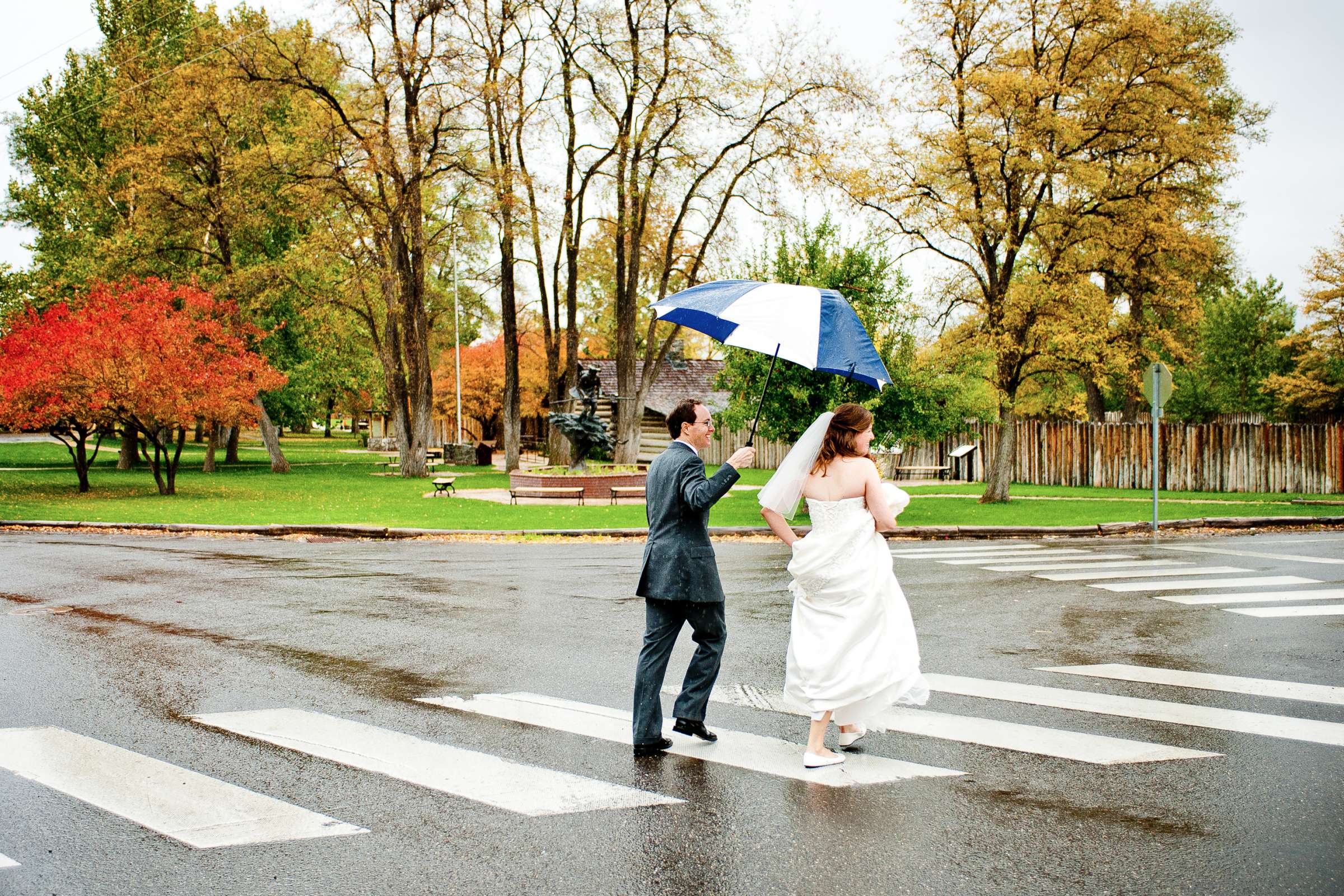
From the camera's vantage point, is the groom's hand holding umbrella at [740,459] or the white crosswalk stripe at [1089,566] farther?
the white crosswalk stripe at [1089,566]

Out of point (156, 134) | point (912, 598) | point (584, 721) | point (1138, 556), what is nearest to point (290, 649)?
point (584, 721)

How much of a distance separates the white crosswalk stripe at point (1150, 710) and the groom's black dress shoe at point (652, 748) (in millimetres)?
2363

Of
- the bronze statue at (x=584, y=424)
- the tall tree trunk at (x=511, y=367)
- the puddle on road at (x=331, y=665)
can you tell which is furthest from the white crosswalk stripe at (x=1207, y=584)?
the tall tree trunk at (x=511, y=367)

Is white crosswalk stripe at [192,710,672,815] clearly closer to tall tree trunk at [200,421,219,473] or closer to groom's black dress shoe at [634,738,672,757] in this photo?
groom's black dress shoe at [634,738,672,757]

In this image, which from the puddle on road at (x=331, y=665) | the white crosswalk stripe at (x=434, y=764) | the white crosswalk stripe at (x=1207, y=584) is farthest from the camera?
the white crosswalk stripe at (x=1207, y=584)

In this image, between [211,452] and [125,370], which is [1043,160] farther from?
[211,452]

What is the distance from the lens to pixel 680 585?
5723 millimetres

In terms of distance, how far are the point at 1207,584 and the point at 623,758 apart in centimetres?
899

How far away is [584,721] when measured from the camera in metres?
6.23

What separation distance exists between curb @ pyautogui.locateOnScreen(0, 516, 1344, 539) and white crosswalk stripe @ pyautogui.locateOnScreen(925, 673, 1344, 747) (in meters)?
10.5

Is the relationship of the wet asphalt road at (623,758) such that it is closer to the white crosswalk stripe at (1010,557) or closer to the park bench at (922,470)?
the white crosswalk stripe at (1010,557)

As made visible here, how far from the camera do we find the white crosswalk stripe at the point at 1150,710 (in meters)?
6.05

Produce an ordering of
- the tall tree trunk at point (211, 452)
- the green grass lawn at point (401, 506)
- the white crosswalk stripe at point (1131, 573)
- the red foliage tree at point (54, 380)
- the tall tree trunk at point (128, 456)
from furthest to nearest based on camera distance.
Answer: the tall tree trunk at point (128, 456) < the tall tree trunk at point (211, 452) < the red foliage tree at point (54, 380) < the green grass lawn at point (401, 506) < the white crosswalk stripe at point (1131, 573)

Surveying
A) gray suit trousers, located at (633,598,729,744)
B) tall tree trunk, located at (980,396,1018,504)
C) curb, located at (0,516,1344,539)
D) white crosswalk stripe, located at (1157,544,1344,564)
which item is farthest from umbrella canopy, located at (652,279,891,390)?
tall tree trunk, located at (980,396,1018,504)
